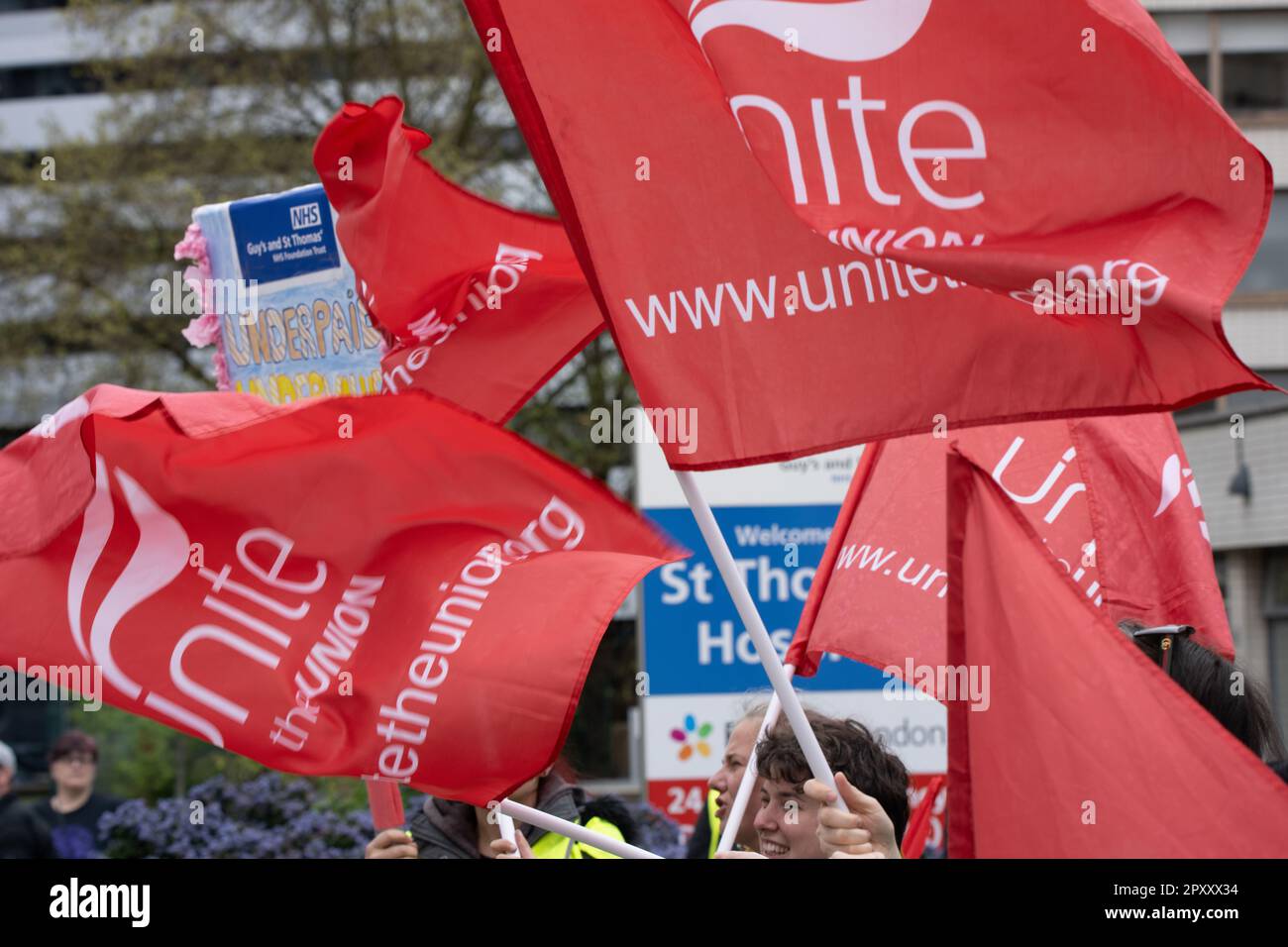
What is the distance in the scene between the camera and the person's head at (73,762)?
912 cm

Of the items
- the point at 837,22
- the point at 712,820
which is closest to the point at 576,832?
the point at 837,22

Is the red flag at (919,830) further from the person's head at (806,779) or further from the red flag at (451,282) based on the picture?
the red flag at (451,282)

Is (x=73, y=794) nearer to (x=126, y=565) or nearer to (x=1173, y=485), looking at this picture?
(x=126, y=565)

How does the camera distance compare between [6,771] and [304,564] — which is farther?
[6,771]

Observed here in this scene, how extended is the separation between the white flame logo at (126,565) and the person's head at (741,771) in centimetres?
153

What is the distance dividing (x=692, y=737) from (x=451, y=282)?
503 centimetres

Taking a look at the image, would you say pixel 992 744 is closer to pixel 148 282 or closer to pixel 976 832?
pixel 976 832

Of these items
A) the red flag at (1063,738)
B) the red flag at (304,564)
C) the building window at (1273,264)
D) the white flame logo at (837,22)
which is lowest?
the red flag at (1063,738)

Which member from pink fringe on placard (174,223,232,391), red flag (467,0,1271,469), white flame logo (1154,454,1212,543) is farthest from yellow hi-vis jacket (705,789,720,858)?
red flag (467,0,1271,469)

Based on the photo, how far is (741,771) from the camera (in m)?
4.93

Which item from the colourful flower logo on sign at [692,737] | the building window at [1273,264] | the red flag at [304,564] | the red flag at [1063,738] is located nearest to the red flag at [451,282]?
the red flag at [304,564]

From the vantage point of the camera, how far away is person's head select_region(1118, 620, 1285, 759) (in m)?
4.07

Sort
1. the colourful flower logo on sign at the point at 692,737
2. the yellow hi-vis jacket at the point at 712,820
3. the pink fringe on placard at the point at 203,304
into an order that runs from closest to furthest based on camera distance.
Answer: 1. the pink fringe on placard at the point at 203,304
2. the yellow hi-vis jacket at the point at 712,820
3. the colourful flower logo on sign at the point at 692,737

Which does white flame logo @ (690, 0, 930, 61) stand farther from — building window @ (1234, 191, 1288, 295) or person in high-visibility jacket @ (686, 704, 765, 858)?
building window @ (1234, 191, 1288, 295)
